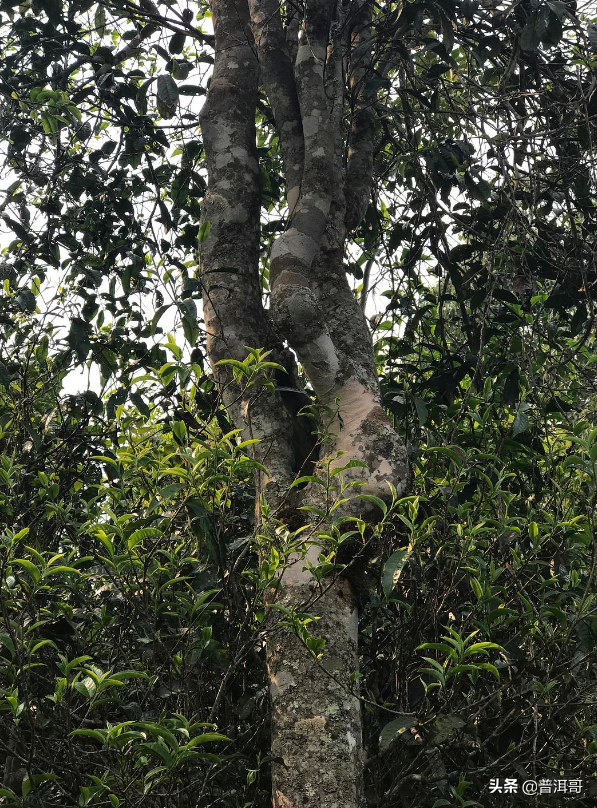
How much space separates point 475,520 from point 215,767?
100 centimetres

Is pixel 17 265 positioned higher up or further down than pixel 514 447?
higher up

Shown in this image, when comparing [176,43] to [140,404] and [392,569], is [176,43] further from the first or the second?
[392,569]

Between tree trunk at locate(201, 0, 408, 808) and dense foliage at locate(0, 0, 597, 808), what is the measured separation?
0.09 metres

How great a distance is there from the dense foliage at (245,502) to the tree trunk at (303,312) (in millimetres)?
90

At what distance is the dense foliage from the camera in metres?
1.85

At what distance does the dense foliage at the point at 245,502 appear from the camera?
185 cm

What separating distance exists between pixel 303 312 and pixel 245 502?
0.80m

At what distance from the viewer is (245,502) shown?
107 inches

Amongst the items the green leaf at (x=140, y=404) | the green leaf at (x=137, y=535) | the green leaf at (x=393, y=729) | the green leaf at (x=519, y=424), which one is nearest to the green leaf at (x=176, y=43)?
the green leaf at (x=140, y=404)

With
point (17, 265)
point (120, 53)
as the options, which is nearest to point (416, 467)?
point (17, 265)

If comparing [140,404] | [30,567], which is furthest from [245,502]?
[30,567]

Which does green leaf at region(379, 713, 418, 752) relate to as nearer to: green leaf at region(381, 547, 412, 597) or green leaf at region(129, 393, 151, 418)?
green leaf at region(381, 547, 412, 597)

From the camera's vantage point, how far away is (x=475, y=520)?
2.27 meters

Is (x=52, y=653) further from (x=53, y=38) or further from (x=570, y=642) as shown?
(x=53, y=38)
